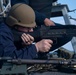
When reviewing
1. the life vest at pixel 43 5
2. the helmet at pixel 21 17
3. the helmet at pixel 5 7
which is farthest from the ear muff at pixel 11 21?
the life vest at pixel 43 5

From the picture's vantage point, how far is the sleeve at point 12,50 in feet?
10.4

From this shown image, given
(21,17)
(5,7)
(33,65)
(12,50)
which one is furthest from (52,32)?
(5,7)

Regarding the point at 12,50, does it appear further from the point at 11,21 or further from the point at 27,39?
the point at 11,21

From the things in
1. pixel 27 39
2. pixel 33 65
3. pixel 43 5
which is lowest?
pixel 33 65

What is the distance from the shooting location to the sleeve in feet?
10.4

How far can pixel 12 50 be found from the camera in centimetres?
317

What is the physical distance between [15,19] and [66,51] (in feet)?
3.62

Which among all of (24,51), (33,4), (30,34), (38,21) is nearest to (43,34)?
(30,34)

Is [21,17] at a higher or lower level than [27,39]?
higher

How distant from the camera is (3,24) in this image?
351cm

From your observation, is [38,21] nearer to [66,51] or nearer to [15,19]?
[66,51]

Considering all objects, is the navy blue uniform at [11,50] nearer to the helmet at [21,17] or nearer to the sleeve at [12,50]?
the sleeve at [12,50]

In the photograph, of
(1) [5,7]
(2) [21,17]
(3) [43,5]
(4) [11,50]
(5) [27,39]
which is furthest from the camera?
(3) [43,5]

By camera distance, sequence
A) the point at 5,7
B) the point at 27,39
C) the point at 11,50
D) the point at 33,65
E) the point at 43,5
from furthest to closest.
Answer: the point at 43,5
the point at 5,7
the point at 27,39
the point at 11,50
the point at 33,65
